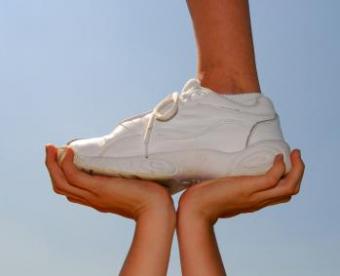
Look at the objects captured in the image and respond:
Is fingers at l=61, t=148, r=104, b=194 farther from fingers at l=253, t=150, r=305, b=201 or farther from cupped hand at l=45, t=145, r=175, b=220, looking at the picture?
fingers at l=253, t=150, r=305, b=201

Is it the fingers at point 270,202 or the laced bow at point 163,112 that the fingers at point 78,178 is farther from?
the fingers at point 270,202

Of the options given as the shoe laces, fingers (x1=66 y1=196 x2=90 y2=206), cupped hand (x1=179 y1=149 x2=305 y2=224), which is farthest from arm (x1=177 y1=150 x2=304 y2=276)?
fingers (x1=66 y1=196 x2=90 y2=206)

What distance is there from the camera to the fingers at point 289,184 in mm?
2648

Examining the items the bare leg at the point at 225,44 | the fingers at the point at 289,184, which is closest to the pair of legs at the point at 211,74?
the bare leg at the point at 225,44

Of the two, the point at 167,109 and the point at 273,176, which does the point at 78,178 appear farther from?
the point at 273,176

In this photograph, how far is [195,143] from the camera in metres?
2.66

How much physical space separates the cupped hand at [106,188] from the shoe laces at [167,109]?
0.46 ft

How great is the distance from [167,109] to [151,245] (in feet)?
1.76

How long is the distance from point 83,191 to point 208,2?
88 cm

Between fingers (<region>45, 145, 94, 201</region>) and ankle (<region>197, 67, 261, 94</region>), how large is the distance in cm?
65

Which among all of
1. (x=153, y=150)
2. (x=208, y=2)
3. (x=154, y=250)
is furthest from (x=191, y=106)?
(x=154, y=250)

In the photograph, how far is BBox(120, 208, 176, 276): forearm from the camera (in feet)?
8.56

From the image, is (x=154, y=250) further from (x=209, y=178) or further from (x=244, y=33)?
(x=244, y=33)

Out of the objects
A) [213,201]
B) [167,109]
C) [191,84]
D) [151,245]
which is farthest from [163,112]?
[151,245]
